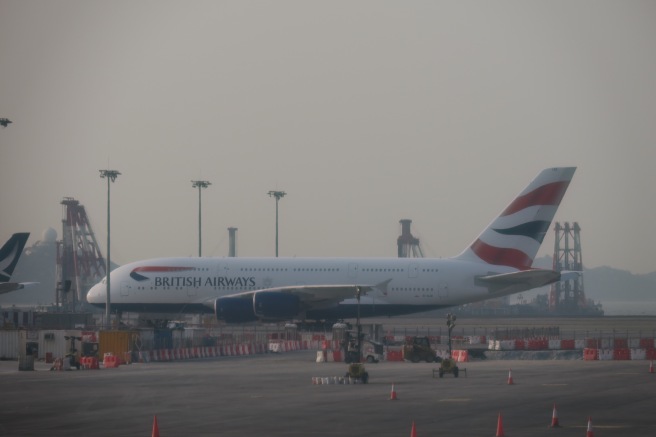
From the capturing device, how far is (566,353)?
67.6 m

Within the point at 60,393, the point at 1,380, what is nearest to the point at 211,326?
the point at 1,380

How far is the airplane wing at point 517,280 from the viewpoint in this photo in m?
76.2

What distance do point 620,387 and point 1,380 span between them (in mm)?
25075

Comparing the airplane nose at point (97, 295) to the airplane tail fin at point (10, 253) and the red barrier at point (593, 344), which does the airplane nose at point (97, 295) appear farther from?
the red barrier at point (593, 344)

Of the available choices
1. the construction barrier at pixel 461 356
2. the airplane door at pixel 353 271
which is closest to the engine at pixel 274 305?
the airplane door at pixel 353 271

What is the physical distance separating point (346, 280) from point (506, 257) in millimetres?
10950

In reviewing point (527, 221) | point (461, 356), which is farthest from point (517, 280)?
point (461, 356)

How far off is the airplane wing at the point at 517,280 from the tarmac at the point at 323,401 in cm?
1849

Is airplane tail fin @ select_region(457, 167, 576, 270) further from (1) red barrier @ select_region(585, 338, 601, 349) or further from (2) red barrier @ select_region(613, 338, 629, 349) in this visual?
(2) red barrier @ select_region(613, 338, 629, 349)

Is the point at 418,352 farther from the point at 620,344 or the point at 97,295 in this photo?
the point at 97,295

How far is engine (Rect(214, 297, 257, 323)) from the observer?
261 feet

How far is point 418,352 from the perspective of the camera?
63.0 m

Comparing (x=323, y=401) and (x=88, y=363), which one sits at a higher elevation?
(x=88, y=363)

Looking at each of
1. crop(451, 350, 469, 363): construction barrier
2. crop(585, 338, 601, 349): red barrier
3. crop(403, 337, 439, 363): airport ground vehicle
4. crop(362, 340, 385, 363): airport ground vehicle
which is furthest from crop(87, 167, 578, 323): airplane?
crop(403, 337, 439, 363): airport ground vehicle
